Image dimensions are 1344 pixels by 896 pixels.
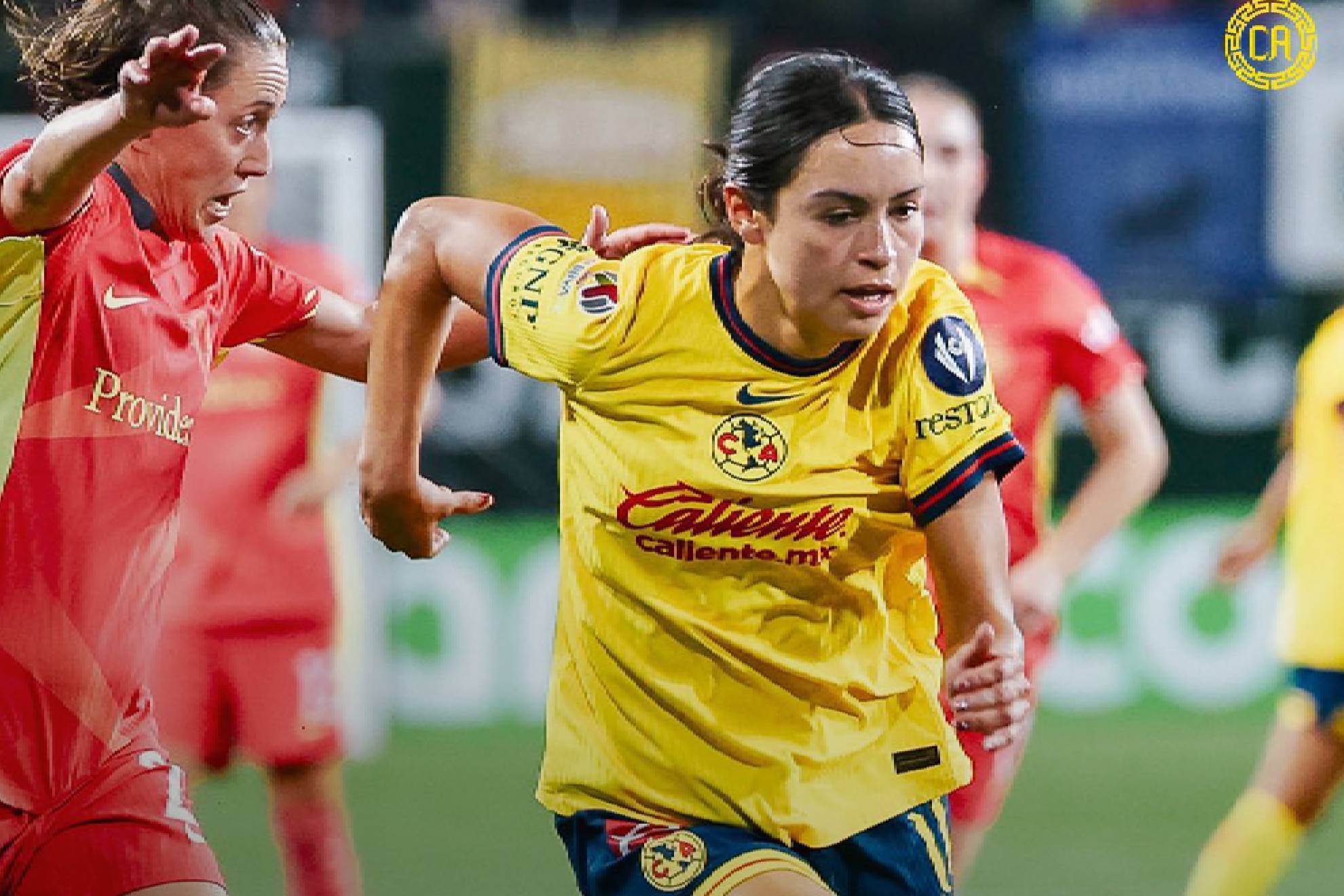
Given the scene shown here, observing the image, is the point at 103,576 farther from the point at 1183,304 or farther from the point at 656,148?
the point at 1183,304

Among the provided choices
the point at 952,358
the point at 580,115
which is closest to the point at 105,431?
the point at 952,358

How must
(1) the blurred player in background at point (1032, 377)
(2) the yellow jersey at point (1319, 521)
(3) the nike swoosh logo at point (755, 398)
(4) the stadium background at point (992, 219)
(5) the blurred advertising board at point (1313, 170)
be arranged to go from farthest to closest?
(5) the blurred advertising board at point (1313, 170) → (4) the stadium background at point (992, 219) → (2) the yellow jersey at point (1319, 521) → (1) the blurred player in background at point (1032, 377) → (3) the nike swoosh logo at point (755, 398)

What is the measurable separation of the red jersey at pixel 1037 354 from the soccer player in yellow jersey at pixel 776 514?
1.78 m

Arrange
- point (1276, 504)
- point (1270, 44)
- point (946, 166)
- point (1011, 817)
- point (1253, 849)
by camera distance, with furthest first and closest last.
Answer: point (1270, 44) → point (1011, 817) → point (1276, 504) → point (1253, 849) → point (946, 166)

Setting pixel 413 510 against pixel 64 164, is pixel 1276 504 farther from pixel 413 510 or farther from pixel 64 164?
pixel 64 164

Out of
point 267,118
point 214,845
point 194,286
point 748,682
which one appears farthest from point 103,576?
point 214,845

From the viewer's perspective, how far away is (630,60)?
8859mm

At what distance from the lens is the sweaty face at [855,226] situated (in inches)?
127

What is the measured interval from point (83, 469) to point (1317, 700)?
3.45 m

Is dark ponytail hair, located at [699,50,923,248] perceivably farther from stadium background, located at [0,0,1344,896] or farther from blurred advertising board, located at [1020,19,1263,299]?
blurred advertising board, located at [1020,19,1263,299]

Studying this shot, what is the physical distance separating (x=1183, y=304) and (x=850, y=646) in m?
5.94

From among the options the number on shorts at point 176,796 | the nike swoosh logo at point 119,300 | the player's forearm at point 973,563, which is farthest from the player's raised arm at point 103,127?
the player's forearm at point 973,563

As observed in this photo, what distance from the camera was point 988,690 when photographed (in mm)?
3139

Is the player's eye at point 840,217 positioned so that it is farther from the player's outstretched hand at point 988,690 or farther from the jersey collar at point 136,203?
the jersey collar at point 136,203
